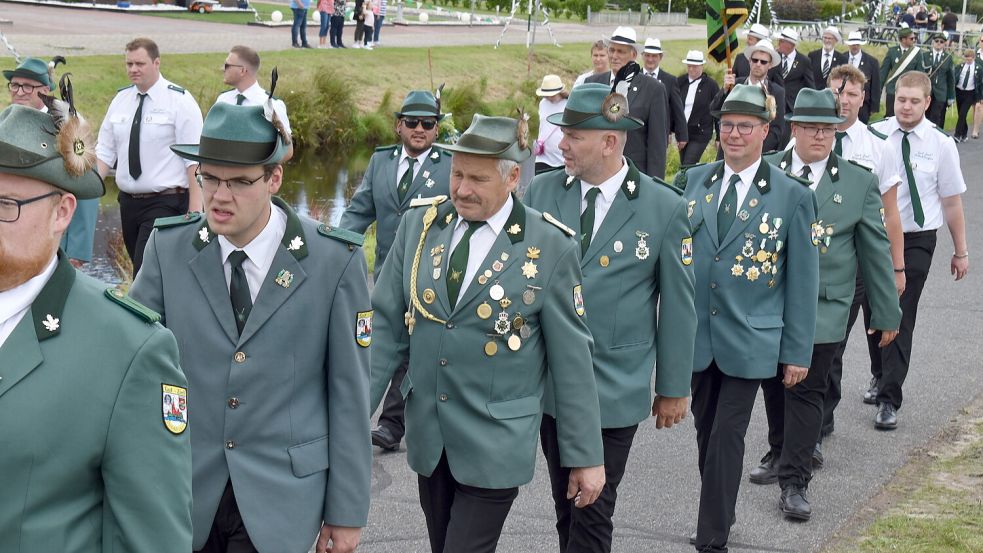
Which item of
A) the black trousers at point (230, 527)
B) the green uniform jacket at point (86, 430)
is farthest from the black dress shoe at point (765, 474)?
the green uniform jacket at point (86, 430)

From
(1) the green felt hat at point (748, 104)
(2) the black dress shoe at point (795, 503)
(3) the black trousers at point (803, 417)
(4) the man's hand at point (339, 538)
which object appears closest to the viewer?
(4) the man's hand at point (339, 538)

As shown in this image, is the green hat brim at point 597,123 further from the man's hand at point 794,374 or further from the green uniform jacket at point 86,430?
the green uniform jacket at point 86,430

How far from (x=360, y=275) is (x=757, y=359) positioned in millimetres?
2891

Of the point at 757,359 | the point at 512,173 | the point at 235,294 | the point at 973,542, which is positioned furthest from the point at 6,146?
the point at 973,542

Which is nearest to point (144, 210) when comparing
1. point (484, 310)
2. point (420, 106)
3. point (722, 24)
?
point (420, 106)

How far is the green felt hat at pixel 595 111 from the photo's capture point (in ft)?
18.7

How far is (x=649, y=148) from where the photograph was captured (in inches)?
485

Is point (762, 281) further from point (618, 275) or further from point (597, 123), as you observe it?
point (597, 123)

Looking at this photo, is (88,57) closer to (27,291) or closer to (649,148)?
(649,148)

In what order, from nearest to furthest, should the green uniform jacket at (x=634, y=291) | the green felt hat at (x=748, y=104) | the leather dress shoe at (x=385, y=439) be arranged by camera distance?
the green uniform jacket at (x=634, y=291) → the green felt hat at (x=748, y=104) → the leather dress shoe at (x=385, y=439)

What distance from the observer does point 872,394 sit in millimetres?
9484

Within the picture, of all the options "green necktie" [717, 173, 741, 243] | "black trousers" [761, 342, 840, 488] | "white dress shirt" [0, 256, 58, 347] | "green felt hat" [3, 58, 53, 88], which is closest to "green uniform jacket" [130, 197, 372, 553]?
"white dress shirt" [0, 256, 58, 347]

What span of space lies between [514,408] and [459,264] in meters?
0.58

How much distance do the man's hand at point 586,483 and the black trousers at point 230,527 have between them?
148 cm
